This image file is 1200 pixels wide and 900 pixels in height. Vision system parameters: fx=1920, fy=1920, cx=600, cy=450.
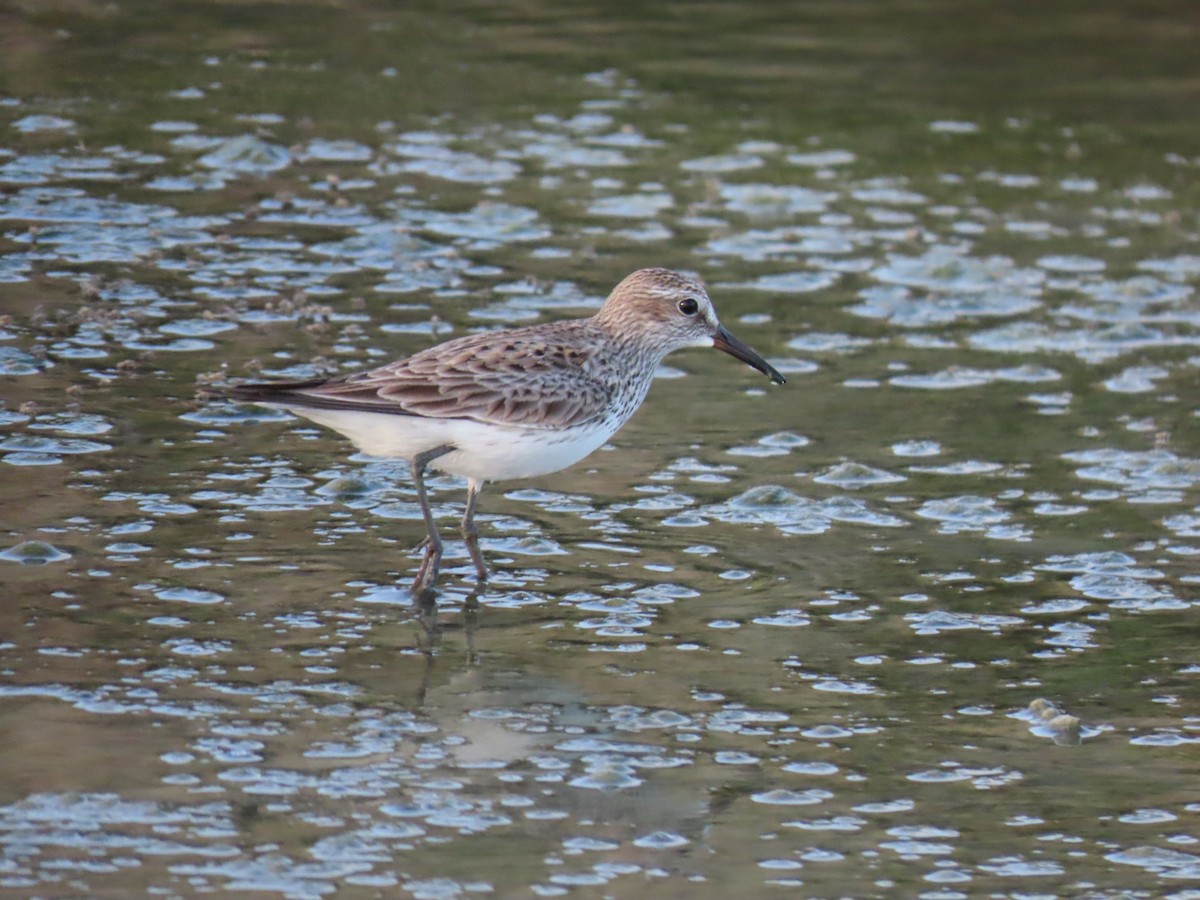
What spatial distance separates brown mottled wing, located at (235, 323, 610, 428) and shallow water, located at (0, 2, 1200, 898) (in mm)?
808

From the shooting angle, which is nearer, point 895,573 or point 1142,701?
point 1142,701

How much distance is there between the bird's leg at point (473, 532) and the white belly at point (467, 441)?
0.08 metres

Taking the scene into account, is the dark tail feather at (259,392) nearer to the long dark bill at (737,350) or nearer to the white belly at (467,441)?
the white belly at (467,441)

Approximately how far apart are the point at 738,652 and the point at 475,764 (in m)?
1.73

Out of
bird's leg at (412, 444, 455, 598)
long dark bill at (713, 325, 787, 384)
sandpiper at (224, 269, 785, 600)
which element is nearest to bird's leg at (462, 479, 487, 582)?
sandpiper at (224, 269, 785, 600)

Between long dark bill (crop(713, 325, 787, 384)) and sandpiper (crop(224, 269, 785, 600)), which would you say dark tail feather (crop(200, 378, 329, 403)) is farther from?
long dark bill (crop(713, 325, 787, 384))

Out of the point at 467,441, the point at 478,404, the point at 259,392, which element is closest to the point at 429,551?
the point at 467,441

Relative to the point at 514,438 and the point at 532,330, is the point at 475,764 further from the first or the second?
the point at 532,330

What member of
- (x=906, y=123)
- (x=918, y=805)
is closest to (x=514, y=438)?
(x=918, y=805)

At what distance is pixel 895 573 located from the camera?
952 centimetres

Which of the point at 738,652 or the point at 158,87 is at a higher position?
the point at 158,87

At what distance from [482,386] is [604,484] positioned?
1.62 meters

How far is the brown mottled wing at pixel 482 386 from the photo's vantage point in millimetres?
8727

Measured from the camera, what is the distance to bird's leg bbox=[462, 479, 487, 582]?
9055 millimetres
